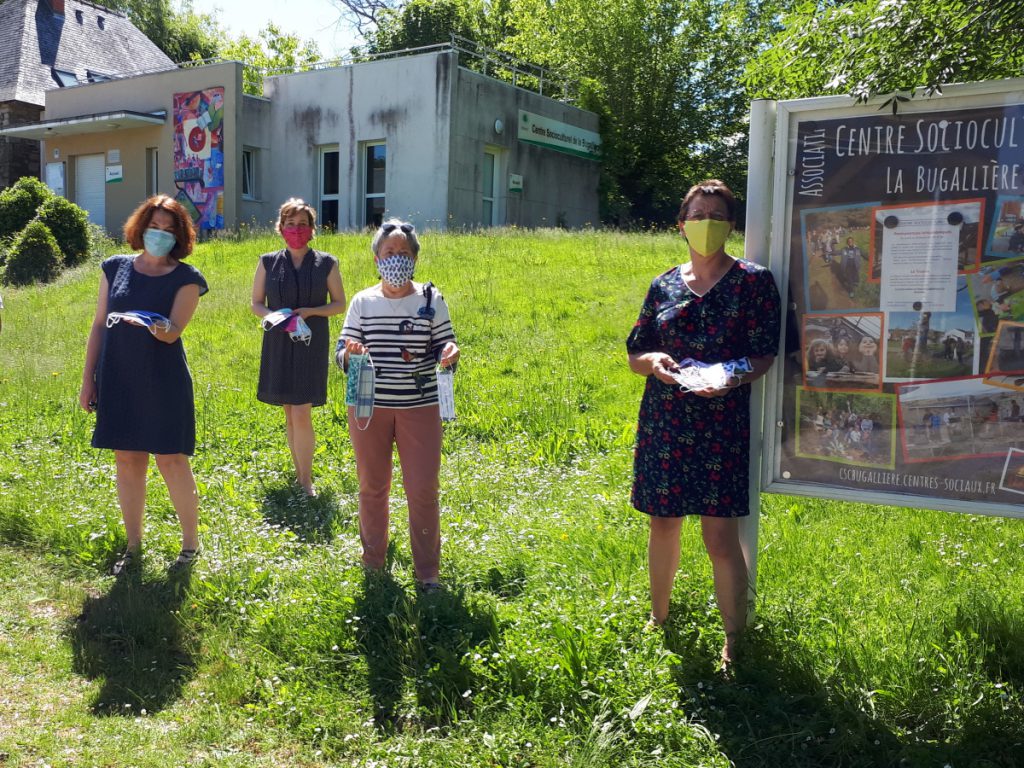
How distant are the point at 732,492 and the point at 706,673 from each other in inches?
30.1

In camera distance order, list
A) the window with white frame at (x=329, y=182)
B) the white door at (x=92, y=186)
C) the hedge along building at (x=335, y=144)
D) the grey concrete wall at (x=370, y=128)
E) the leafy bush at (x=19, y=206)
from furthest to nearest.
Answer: the white door at (x=92, y=186)
the window with white frame at (x=329, y=182)
the hedge along building at (x=335, y=144)
the grey concrete wall at (x=370, y=128)
the leafy bush at (x=19, y=206)

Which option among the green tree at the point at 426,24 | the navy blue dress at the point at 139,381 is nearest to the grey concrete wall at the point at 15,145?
the green tree at the point at 426,24

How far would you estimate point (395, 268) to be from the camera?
4.70 m

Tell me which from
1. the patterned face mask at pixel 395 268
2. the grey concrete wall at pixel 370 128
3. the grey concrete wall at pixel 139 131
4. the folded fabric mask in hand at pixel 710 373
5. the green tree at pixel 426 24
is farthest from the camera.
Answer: the green tree at pixel 426 24

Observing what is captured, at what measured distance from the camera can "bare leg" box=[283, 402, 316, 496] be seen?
6.68 m

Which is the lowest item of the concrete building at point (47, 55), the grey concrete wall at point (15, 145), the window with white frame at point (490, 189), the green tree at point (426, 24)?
the window with white frame at point (490, 189)

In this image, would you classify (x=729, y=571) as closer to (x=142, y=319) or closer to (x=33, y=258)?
(x=142, y=319)

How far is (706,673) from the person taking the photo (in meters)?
3.84

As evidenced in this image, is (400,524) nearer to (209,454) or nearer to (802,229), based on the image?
(209,454)

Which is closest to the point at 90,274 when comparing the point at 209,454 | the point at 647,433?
the point at 209,454

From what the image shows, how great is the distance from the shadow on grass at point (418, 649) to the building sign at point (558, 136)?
22.3m

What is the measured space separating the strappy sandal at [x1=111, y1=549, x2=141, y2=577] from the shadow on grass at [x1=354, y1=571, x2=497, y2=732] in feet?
5.40

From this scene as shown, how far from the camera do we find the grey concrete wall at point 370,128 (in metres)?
22.6

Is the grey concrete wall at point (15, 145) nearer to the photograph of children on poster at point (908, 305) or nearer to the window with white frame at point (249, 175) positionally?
the window with white frame at point (249, 175)
